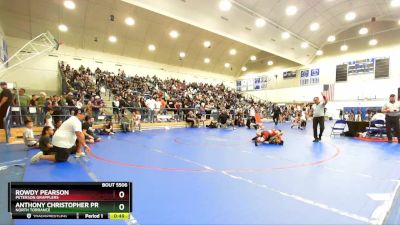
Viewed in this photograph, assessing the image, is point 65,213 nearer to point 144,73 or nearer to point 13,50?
point 13,50

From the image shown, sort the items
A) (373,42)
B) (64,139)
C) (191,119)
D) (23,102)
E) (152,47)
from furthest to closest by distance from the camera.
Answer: (152,47) → (373,42) → (191,119) → (23,102) → (64,139)

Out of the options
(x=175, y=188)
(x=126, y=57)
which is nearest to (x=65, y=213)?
(x=175, y=188)

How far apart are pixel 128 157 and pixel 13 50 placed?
57.7ft

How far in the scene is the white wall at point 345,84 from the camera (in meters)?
23.1

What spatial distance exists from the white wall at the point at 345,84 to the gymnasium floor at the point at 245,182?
21.4 m

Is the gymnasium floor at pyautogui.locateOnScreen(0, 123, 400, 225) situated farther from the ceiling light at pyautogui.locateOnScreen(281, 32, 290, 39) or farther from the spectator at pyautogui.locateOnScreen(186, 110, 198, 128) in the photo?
the ceiling light at pyautogui.locateOnScreen(281, 32, 290, 39)

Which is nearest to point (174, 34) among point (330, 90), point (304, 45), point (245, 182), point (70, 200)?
point (304, 45)

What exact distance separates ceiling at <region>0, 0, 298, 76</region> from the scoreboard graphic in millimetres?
17444

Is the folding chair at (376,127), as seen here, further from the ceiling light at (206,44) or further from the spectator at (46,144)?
the ceiling light at (206,44)

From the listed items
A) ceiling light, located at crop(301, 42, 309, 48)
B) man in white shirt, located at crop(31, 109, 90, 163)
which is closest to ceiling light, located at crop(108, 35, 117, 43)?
man in white shirt, located at crop(31, 109, 90, 163)

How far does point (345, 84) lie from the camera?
87.1 feet

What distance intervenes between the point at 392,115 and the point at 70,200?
10426mm

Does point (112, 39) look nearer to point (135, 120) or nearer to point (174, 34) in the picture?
point (174, 34)

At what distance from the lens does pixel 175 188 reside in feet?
12.2
